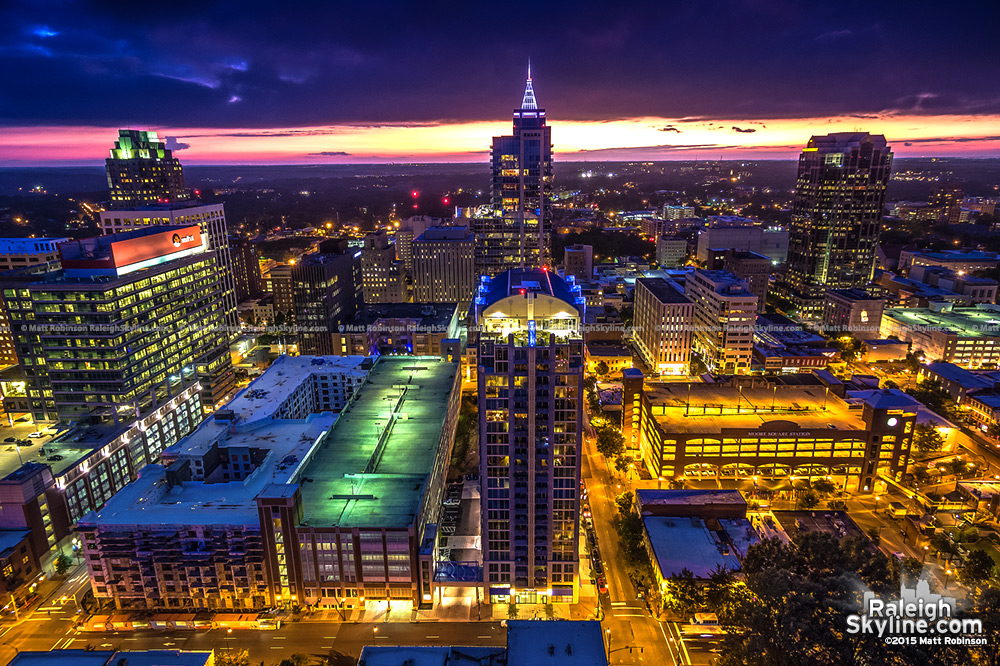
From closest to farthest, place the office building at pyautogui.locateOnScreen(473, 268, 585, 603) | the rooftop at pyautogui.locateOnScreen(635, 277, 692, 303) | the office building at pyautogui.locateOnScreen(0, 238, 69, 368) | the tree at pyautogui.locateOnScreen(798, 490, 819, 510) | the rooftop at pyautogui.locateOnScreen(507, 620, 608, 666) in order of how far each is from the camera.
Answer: the rooftop at pyautogui.locateOnScreen(507, 620, 608, 666)
the office building at pyautogui.locateOnScreen(473, 268, 585, 603)
the tree at pyautogui.locateOnScreen(798, 490, 819, 510)
the office building at pyautogui.locateOnScreen(0, 238, 69, 368)
the rooftop at pyautogui.locateOnScreen(635, 277, 692, 303)

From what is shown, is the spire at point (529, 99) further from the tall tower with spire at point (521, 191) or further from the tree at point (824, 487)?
the tree at point (824, 487)

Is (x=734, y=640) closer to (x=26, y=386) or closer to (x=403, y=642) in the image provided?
(x=403, y=642)

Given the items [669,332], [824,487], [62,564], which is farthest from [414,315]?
[824,487]

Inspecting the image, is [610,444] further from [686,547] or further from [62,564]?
[62,564]

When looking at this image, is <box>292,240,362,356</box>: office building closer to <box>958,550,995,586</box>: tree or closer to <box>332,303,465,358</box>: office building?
<box>332,303,465,358</box>: office building

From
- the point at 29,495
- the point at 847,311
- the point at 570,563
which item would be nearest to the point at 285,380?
the point at 29,495

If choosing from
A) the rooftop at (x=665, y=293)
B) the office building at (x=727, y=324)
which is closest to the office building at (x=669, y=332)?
the rooftop at (x=665, y=293)

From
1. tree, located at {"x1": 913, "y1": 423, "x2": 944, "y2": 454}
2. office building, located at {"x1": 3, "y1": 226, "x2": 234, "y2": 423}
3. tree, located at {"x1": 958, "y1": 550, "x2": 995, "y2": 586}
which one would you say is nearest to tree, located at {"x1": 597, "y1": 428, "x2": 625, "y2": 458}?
tree, located at {"x1": 958, "y1": 550, "x2": 995, "y2": 586}

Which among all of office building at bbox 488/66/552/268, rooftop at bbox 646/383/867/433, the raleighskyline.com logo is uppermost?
office building at bbox 488/66/552/268
